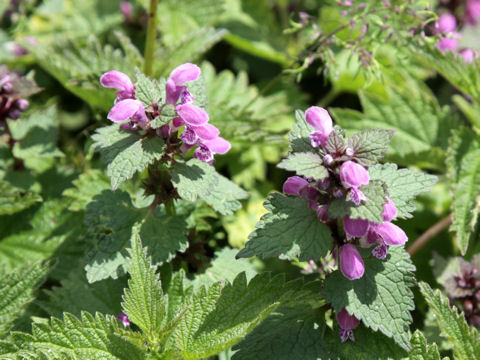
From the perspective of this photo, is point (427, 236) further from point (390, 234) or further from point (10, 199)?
point (10, 199)

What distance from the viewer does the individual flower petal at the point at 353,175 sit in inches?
58.6

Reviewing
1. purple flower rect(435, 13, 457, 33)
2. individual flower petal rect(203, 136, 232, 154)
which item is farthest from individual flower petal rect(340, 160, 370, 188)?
purple flower rect(435, 13, 457, 33)

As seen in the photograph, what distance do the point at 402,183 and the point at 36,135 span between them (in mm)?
1945

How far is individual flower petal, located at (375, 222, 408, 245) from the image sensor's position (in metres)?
1.62

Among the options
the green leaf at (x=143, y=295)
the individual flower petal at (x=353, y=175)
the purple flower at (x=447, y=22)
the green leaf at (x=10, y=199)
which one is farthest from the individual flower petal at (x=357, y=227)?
the purple flower at (x=447, y=22)

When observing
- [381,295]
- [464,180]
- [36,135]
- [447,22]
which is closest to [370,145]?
[381,295]

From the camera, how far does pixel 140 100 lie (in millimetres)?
1789

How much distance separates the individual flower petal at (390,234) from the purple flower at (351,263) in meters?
0.11

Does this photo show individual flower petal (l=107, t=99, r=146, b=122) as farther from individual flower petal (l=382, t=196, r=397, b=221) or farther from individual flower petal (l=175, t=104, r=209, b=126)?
individual flower petal (l=382, t=196, r=397, b=221)

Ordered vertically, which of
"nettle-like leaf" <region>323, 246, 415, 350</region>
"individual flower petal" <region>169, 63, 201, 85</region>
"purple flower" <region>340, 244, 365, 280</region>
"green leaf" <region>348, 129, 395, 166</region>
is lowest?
"nettle-like leaf" <region>323, 246, 415, 350</region>

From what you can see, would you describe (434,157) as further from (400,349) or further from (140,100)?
(140,100)

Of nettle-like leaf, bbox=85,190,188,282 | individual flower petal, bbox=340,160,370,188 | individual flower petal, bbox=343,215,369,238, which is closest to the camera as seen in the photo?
individual flower petal, bbox=340,160,370,188

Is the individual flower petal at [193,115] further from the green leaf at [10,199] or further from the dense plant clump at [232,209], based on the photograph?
the green leaf at [10,199]

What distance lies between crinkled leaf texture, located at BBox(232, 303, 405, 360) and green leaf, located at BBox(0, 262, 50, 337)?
91cm
